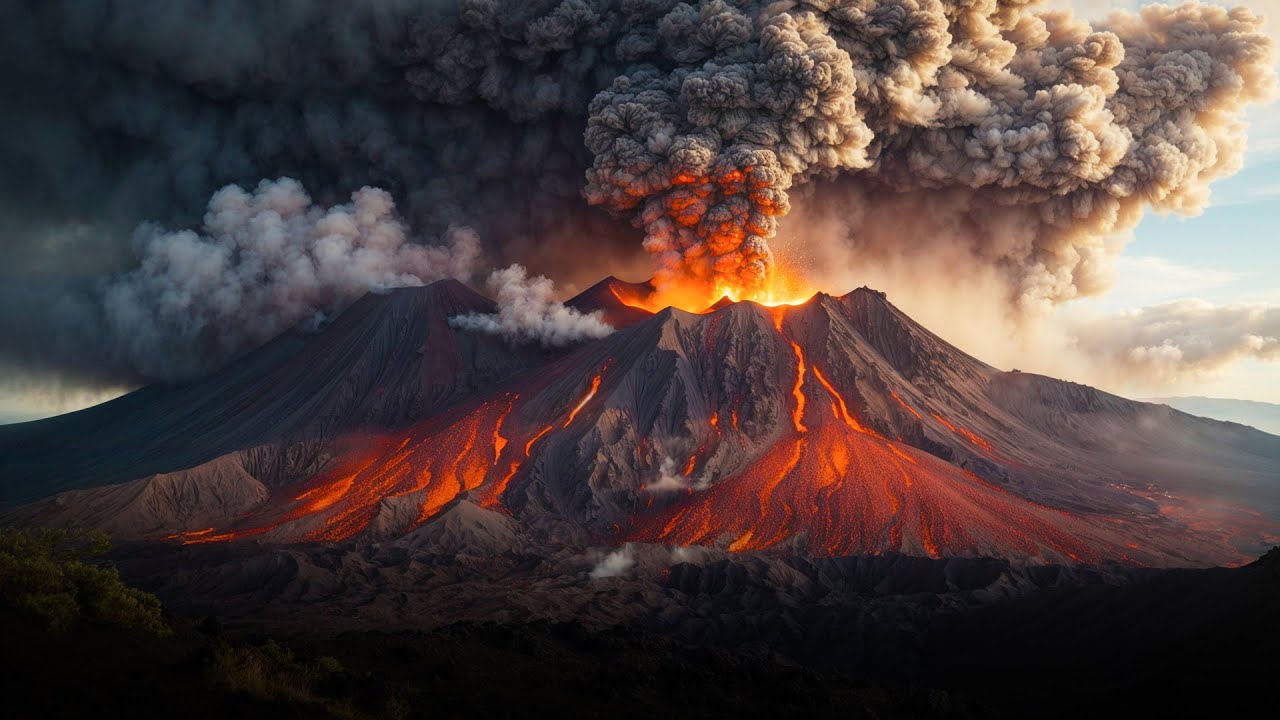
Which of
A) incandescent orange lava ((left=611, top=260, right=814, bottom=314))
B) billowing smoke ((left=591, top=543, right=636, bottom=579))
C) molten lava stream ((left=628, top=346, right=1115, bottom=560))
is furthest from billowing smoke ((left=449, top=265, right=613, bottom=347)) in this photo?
billowing smoke ((left=591, top=543, right=636, bottom=579))

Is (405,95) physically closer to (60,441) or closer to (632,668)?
(60,441)

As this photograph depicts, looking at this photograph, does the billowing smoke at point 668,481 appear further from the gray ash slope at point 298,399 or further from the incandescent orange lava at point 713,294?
the gray ash slope at point 298,399

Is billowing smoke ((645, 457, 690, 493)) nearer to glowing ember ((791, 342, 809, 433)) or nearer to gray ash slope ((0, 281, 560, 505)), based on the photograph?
glowing ember ((791, 342, 809, 433))

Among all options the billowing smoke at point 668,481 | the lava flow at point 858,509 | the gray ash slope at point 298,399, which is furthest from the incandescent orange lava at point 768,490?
the gray ash slope at point 298,399

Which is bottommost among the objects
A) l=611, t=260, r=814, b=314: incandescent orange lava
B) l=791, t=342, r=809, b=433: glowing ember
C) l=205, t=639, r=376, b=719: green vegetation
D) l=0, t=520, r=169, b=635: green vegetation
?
l=205, t=639, r=376, b=719: green vegetation

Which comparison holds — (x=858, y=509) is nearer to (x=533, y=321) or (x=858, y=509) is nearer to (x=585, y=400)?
(x=585, y=400)

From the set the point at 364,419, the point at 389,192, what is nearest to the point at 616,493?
the point at 364,419
